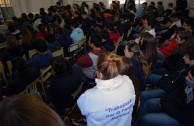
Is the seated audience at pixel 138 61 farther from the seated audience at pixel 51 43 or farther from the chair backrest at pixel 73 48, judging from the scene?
the seated audience at pixel 51 43

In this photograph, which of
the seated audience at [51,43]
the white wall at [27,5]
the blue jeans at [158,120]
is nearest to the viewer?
the blue jeans at [158,120]

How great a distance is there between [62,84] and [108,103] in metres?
0.83

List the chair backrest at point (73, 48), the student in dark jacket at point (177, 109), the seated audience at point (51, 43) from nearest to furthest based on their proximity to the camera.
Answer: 1. the student in dark jacket at point (177, 109)
2. the chair backrest at point (73, 48)
3. the seated audience at point (51, 43)

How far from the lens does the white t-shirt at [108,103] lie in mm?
1568

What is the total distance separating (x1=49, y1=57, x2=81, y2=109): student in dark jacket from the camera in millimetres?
2246

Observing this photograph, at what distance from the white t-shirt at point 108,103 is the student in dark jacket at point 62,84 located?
0.62m

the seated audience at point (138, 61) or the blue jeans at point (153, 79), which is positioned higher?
the seated audience at point (138, 61)

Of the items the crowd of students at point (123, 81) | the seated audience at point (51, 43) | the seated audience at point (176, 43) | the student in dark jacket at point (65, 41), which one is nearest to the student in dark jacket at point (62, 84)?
the crowd of students at point (123, 81)

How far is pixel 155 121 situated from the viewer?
1.98m

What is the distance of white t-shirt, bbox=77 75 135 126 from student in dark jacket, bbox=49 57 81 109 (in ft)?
2.05

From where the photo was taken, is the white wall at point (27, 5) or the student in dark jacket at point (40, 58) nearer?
the student in dark jacket at point (40, 58)

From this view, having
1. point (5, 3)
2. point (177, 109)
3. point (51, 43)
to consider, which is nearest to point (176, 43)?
point (177, 109)

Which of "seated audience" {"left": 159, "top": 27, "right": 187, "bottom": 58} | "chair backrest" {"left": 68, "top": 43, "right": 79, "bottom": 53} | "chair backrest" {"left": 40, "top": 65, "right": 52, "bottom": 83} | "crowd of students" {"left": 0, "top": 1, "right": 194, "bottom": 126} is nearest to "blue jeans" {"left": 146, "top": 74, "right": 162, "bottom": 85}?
"crowd of students" {"left": 0, "top": 1, "right": 194, "bottom": 126}

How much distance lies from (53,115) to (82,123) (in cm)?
209
